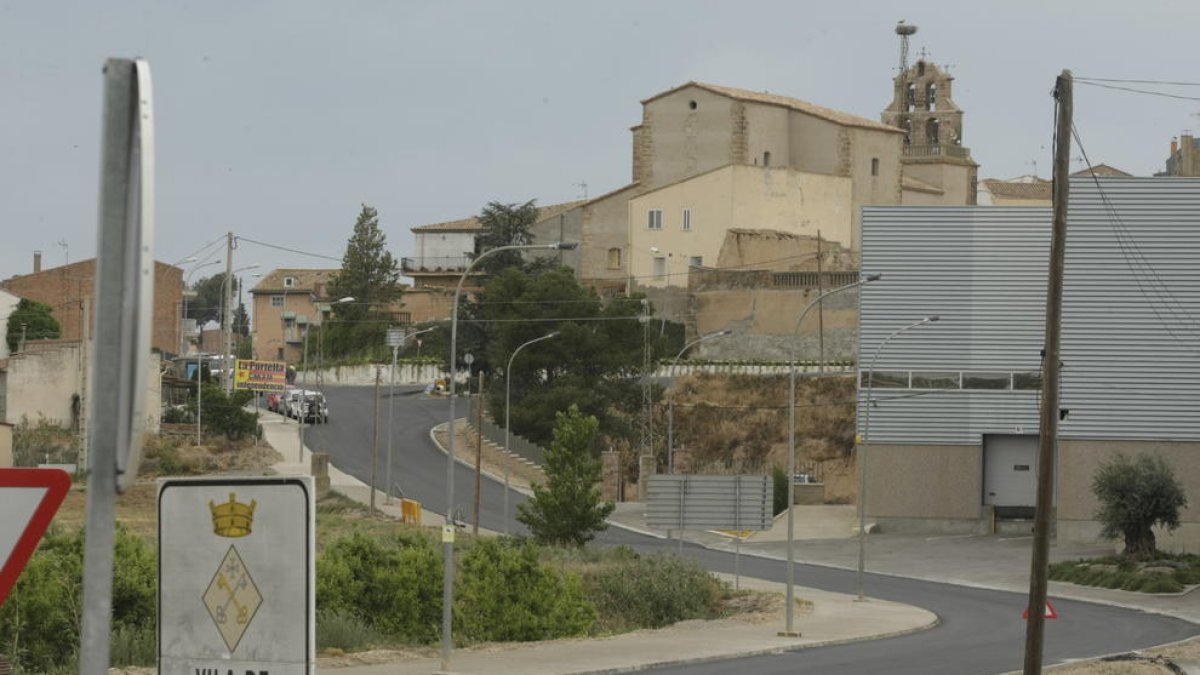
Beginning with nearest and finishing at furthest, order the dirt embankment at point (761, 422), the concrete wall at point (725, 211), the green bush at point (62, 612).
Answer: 1. the green bush at point (62, 612)
2. the dirt embankment at point (761, 422)
3. the concrete wall at point (725, 211)

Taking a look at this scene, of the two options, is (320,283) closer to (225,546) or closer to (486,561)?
(486,561)

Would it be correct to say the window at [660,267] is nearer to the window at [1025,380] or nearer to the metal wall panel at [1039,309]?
the metal wall panel at [1039,309]

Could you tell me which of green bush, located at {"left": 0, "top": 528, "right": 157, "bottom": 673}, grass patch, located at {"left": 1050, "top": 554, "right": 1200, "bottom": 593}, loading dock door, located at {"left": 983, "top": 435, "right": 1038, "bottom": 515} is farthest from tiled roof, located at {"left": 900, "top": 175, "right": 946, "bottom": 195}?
green bush, located at {"left": 0, "top": 528, "right": 157, "bottom": 673}

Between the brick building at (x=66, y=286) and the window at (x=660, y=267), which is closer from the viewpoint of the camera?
the brick building at (x=66, y=286)

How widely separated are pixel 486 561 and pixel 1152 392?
36.9m

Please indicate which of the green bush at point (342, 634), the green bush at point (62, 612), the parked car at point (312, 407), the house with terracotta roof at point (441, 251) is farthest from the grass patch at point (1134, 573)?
the house with terracotta roof at point (441, 251)

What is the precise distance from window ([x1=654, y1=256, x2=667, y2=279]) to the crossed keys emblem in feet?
324

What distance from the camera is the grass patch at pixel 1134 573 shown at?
52.7 metres

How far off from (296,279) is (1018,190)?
5332 cm

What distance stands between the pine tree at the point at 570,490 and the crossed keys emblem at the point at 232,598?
144 feet

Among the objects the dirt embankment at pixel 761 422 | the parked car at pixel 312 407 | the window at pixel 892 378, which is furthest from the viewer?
the dirt embankment at pixel 761 422

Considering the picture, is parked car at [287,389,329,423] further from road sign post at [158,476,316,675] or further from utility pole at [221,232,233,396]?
road sign post at [158,476,316,675]

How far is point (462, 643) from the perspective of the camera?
104ft

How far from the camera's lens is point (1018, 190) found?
131125mm
